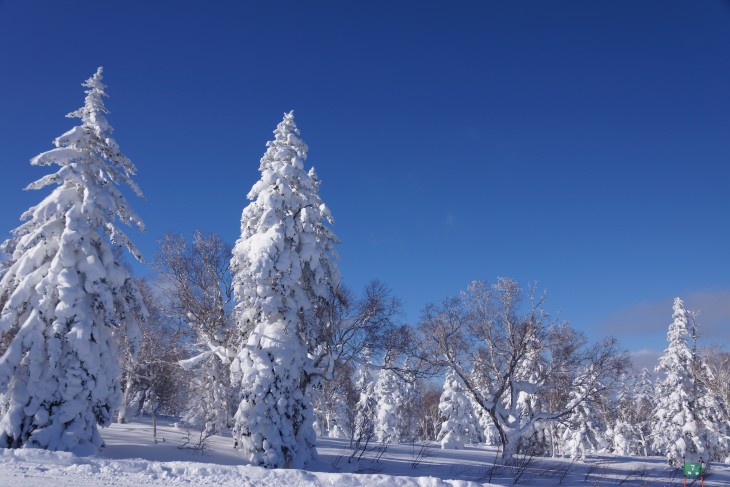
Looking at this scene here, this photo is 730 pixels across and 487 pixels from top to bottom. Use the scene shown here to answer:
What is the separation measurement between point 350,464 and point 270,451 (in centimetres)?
441

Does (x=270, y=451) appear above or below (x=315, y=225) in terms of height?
below

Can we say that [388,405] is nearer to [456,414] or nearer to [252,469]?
[456,414]

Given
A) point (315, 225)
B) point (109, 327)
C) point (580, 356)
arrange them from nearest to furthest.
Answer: point (109, 327)
point (315, 225)
point (580, 356)

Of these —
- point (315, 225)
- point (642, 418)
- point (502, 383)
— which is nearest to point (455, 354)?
point (502, 383)

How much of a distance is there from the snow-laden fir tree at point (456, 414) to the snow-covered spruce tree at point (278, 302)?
30.6m

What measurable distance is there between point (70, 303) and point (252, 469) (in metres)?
9.16

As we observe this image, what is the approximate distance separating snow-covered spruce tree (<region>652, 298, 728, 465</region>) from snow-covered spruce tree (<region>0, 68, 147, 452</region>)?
38.3 meters

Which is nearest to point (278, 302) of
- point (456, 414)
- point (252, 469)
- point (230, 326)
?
point (230, 326)

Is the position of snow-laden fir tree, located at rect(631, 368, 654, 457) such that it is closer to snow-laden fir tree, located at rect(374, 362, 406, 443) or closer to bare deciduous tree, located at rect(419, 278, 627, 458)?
snow-laden fir tree, located at rect(374, 362, 406, 443)

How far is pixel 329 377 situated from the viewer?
2145cm

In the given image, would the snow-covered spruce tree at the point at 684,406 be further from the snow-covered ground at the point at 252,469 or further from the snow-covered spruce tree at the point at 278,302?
the snow-covered spruce tree at the point at 278,302

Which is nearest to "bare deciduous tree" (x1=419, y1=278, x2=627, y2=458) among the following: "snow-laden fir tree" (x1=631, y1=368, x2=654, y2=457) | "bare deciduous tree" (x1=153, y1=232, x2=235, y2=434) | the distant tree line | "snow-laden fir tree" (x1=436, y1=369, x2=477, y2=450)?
the distant tree line

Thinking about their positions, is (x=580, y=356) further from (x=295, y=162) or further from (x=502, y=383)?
(x=295, y=162)

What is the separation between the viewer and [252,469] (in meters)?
10.9
